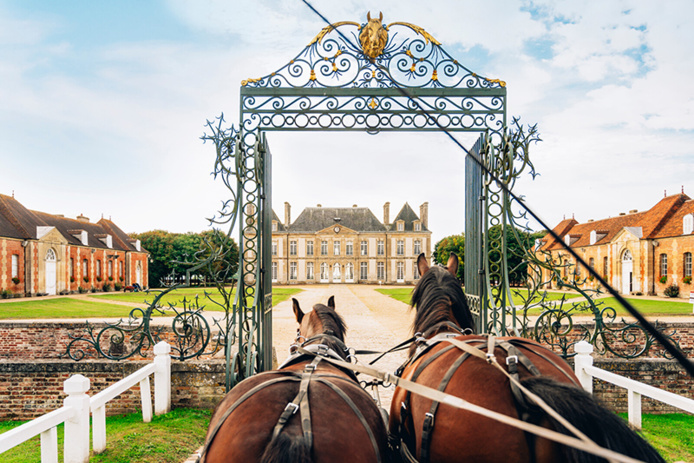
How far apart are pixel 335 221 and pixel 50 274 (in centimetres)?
3106

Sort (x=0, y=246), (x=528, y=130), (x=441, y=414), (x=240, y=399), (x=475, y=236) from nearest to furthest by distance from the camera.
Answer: (x=240, y=399), (x=441, y=414), (x=528, y=130), (x=475, y=236), (x=0, y=246)

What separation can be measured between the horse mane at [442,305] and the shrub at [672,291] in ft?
100

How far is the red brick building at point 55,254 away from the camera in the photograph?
1085 inches

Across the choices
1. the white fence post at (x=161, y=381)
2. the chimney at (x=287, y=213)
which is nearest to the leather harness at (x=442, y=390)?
the white fence post at (x=161, y=381)

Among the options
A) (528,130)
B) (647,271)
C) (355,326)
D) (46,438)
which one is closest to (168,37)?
(46,438)

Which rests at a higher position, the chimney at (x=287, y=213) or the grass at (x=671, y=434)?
the chimney at (x=287, y=213)

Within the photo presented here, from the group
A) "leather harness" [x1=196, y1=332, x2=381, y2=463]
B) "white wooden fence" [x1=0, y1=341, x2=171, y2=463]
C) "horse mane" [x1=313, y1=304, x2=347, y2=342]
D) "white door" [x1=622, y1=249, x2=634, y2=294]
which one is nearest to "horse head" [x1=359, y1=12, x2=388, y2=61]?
"horse mane" [x1=313, y1=304, x2=347, y2=342]

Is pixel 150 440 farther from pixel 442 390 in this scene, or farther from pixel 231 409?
pixel 442 390

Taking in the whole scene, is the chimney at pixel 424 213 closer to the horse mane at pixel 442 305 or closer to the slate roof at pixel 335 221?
the slate roof at pixel 335 221

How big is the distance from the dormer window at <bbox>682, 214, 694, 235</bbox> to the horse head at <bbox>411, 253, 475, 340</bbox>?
30273 mm

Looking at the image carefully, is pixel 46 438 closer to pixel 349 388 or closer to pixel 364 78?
pixel 349 388

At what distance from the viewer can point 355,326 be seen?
1319 centimetres

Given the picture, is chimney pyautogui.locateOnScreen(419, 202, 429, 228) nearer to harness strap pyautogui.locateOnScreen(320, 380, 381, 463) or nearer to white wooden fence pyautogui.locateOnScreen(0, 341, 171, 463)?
white wooden fence pyautogui.locateOnScreen(0, 341, 171, 463)

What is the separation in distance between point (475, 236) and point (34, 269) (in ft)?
108
